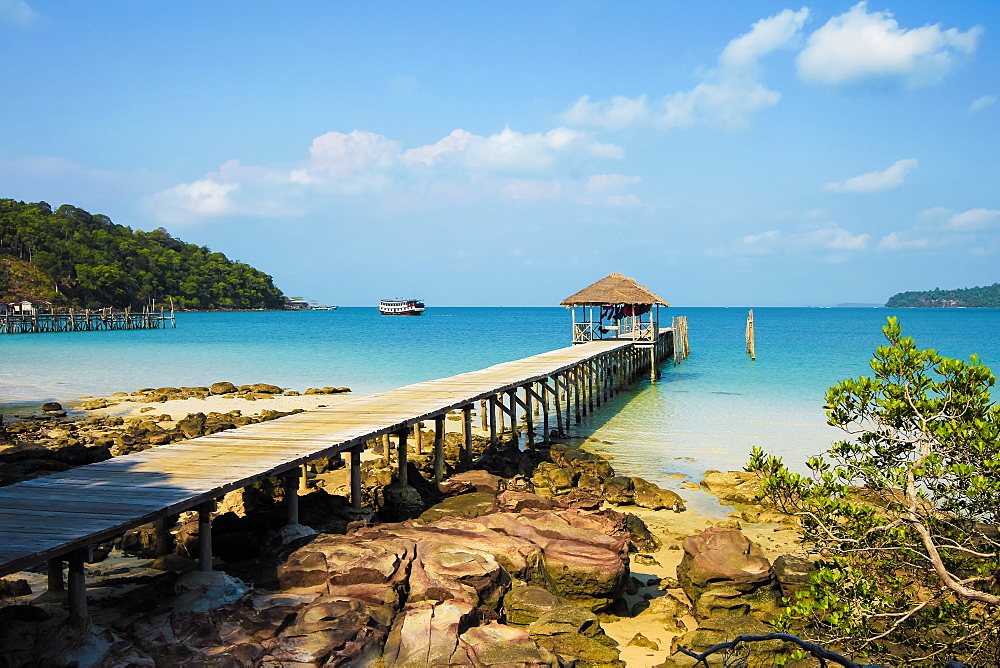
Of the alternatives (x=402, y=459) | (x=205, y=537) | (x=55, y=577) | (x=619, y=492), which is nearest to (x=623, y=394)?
(x=619, y=492)

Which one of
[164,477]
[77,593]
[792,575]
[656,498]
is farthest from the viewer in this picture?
[656,498]

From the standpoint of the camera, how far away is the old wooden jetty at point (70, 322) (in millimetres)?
63906

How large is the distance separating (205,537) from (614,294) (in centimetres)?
2447

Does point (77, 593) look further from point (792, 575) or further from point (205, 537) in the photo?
point (792, 575)

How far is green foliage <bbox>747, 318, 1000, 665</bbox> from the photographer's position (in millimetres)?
3994

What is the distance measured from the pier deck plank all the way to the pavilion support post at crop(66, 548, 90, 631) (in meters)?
0.14

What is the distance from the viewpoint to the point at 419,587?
6.62 m

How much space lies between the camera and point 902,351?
437 cm

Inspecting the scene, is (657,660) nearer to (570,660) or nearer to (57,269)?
(570,660)

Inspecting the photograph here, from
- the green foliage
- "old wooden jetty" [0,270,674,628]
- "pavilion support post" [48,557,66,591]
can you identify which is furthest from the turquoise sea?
"pavilion support post" [48,557,66,591]

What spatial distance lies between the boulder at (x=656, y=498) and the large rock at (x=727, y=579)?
3726 mm

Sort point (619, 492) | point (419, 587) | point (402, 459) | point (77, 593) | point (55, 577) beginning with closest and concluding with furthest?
point (77, 593)
point (419, 587)
point (55, 577)
point (402, 459)
point (619, 492)

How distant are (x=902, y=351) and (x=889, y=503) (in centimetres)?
108

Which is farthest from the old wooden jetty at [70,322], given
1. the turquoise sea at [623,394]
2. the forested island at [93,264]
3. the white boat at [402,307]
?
the white boat at [402,307]
